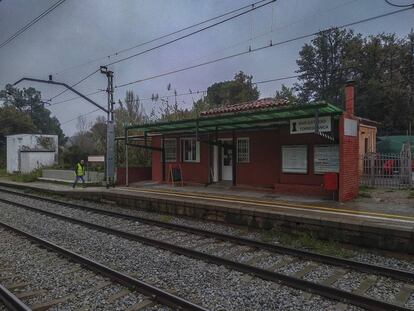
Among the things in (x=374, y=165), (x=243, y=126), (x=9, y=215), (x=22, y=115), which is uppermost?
(x=22, y=115)

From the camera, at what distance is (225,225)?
11.3 metres

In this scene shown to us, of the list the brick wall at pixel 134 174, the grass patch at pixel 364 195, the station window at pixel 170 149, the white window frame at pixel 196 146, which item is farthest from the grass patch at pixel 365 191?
the brick wall at pixel 134 174

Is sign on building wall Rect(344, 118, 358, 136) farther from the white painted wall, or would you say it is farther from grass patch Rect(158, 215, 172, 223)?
the white painted wall

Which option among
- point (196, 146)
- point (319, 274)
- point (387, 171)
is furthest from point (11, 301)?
point (387, 171)

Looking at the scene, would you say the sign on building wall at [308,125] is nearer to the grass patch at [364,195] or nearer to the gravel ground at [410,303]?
the grass patch at [364,195]

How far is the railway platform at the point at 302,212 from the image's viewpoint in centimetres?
830

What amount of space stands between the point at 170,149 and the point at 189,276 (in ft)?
45.6

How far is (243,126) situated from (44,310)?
12.0m

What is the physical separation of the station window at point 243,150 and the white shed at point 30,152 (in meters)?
24.1

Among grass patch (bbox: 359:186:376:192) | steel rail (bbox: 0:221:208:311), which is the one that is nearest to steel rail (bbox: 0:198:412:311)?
steel rail (bbox: 0:221:208:311)

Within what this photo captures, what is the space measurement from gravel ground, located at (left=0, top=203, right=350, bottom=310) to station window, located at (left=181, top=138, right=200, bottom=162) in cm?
908

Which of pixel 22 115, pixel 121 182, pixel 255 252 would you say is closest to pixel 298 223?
pixel 255 252

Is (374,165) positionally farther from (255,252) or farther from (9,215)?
(9,215)

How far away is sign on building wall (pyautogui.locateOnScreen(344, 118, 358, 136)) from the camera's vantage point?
12.5m
